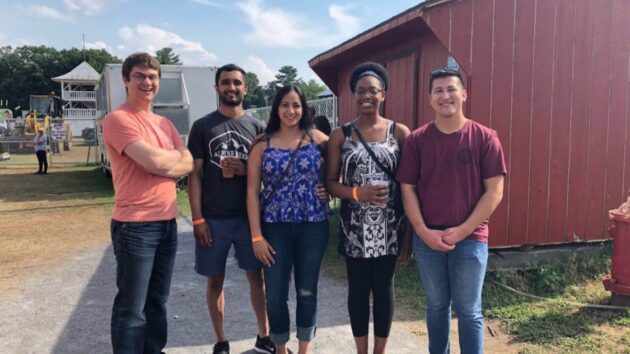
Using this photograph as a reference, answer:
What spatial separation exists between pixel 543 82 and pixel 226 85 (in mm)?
3657

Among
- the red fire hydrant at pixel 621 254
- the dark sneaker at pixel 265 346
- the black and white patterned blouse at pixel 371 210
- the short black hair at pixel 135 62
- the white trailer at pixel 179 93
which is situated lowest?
the dark sneaker at pixel 265 346

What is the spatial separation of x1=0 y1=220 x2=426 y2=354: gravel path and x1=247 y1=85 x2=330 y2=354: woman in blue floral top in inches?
32.5

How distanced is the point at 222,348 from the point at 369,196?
5.10 ft

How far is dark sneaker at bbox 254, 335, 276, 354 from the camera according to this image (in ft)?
11.1

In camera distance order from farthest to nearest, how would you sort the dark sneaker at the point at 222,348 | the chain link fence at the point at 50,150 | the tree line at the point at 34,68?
the tree line at the point at 34,68 < the chain link fence at the point at 50,150 < the dark sneaker at the point at 222,348

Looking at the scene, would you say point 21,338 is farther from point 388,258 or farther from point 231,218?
point 388,258

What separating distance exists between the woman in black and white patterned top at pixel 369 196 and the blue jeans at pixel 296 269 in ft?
0.57

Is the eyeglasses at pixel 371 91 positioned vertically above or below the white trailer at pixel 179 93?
below

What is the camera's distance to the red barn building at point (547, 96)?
4910 mm

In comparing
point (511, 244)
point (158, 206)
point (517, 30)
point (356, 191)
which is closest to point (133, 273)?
point (158, 206)

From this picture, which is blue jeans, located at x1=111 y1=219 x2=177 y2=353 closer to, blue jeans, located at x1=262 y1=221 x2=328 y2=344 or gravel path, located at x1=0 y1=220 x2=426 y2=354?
blue jeans, located at x1=262 y1=221 x2=328 y2=344

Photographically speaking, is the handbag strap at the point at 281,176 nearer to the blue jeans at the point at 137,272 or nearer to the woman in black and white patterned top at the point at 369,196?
the woman in black and white patterned top at the point at 369,196

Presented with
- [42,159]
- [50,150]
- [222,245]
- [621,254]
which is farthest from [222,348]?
[50,150]

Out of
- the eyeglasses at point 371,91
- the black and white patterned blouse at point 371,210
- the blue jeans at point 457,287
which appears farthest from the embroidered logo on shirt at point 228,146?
the blue jeans at point 457,287
